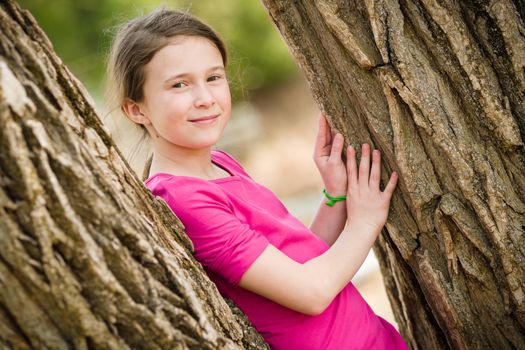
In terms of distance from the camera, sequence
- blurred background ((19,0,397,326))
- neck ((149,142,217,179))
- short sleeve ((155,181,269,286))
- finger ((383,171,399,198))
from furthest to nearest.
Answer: blurred background ((19,0,397,326)) < neck ((149,142,217,179)) < finger ((383,171,399,198)) < short sleeve ((155,181,269,286))

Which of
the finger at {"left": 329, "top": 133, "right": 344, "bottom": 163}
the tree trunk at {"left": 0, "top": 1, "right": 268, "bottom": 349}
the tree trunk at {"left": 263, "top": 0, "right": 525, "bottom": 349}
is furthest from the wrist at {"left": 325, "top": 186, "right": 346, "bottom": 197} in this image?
the tree trunk at {"left": 0, "top": 1, "right": 268, "bottom": 349}

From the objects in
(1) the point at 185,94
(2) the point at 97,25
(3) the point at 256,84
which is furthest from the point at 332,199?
(3) the point at 256,84

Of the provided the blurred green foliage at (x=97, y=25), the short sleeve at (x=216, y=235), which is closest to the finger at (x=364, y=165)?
the short sleeve at (x=216, y=235)

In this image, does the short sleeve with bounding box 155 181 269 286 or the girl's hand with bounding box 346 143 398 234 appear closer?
the short sleeve with bounding box 155 181 269 286

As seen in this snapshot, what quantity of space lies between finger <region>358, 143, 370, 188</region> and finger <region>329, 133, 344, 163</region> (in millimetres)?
81

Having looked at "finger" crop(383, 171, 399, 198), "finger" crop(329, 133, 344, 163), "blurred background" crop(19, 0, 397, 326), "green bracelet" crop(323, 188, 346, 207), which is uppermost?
"blurred background" crop(19, 0, 397, 326)

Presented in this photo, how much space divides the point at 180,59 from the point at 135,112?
255 millimetres

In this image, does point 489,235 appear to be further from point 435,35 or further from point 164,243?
point 164,243

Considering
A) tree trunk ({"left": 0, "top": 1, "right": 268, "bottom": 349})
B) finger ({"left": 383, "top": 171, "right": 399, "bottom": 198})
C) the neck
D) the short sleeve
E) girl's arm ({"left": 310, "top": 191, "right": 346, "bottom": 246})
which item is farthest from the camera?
girl's arm ({"left": 310, "top": 191, "right": 346, "bottom": 246})

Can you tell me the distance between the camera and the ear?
210 cm

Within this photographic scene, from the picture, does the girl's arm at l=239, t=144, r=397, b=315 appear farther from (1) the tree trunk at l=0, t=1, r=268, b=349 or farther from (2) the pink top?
(1) the tree trunk at l=0, t=1, r=268, b=349

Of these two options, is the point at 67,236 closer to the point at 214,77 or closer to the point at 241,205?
the point at 241,205

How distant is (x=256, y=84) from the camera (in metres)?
14.5

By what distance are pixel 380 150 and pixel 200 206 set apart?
584 mm
